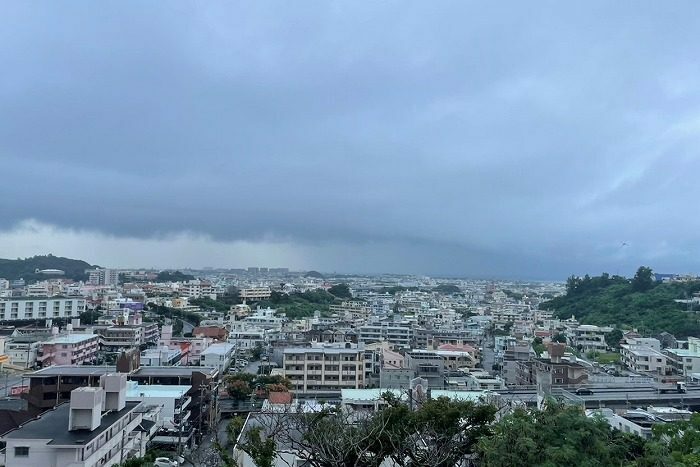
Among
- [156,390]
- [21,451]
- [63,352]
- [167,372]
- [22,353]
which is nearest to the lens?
[21,451]

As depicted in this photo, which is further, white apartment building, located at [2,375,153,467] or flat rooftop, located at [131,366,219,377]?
flat rooftop, located at [131,366,219,377]

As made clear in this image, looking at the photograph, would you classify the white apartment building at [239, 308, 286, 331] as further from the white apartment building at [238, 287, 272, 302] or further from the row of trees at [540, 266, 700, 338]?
the row of trees at [540, 266, 700, 338]

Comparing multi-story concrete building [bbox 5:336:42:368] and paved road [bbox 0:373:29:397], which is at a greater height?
multi-story concrete building [bbox 5:336:42:368]

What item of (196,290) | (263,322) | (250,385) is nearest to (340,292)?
(196,290)

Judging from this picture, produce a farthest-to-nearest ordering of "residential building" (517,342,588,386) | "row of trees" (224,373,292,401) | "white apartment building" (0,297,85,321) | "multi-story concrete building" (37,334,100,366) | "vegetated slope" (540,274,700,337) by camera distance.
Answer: "white apartment building" (0,297,85,321), "vegetated slope" (540,274,700,337), "multi-story concrete building" (37,334,100,366), "residential building" (517,342,588,386), "row of trees" (224,373,292,401)

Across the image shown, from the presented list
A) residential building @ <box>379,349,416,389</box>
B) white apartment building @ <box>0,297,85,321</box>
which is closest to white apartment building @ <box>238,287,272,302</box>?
white apartment building @ <box>0,297,85,321</box>

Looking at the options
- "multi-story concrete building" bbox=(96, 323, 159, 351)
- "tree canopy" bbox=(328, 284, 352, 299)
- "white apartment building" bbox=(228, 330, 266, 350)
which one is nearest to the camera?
"multi-story concrete building" bbox=(96, 323, 159, 351)

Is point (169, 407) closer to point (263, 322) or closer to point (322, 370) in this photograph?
point (322, 370)
